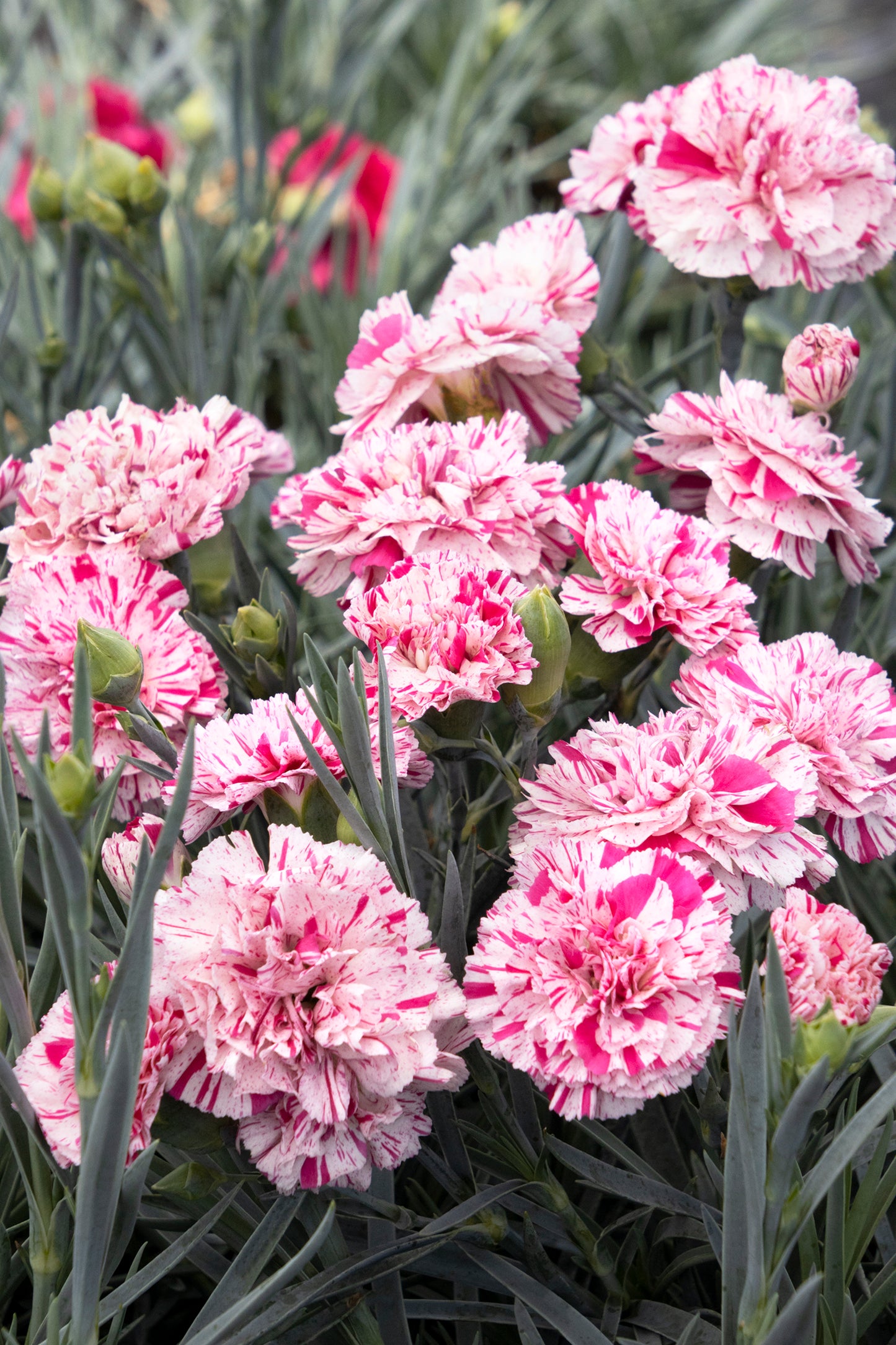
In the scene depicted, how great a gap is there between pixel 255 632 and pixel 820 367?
27cm

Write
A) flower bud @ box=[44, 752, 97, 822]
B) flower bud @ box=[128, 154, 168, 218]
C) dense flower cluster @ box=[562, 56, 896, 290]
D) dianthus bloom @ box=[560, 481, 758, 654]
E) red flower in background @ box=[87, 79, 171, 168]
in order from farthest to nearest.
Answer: red flower in background @ box=[87, 79, 171, 168]
flower bud @ box=[128, 154, 168, 218]
dense flower cluster @ box=[562, 56, 896, 290]
dianthus bloom @ box=[560, 481, 758, 654]
flower bud @ box=[44, 752, 97, 822]

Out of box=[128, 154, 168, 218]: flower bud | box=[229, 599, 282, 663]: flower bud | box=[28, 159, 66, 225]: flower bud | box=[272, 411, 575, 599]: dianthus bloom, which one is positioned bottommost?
box=[229, 599, 282, 663]: flower bud

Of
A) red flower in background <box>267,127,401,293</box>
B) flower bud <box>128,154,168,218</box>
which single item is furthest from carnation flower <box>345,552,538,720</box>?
red flower in background <box>267,127,401,293</box>

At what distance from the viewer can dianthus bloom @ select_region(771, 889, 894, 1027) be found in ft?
1.18

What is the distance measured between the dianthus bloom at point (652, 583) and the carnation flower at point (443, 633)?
42 millimetres

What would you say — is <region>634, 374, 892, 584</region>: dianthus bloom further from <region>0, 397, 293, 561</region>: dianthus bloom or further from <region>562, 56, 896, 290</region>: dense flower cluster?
<region>0, 397, 293, 561</region>: dianthus bloom

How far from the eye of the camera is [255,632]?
47cm

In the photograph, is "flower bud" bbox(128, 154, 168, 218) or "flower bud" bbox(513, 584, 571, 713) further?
"flower bud" bbox(128, 154, 168, 218)

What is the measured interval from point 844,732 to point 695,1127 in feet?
0.62

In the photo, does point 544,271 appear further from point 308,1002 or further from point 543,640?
point 308,1002

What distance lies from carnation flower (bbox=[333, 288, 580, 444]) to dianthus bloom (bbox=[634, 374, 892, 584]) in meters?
0.06

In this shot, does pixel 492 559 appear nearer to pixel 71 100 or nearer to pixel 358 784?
pixel 358 784

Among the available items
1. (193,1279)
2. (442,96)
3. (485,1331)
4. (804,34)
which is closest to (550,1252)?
(485,1331)

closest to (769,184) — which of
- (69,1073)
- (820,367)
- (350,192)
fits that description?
(820,367)
